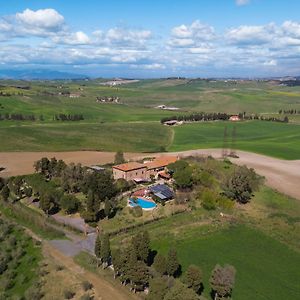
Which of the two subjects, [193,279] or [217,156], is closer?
[193,279]

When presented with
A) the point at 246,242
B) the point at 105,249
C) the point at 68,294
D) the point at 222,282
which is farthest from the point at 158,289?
the point at 246,242

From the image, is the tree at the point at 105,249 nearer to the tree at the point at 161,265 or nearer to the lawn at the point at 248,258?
the tree at the point at 161,265

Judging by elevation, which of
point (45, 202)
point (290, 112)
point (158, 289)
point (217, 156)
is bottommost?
point (290, 112)

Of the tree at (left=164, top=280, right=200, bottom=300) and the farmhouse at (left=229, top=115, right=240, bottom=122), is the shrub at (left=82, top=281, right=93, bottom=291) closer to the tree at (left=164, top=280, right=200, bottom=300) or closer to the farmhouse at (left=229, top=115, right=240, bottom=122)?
the tree at (left=164, top=280, right=200, bottom=300)

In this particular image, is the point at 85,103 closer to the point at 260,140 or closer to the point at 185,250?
the point at 260,140

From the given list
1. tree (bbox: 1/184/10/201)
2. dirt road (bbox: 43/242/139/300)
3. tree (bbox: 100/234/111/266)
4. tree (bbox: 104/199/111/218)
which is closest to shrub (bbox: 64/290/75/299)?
dirt road (bbox: 43/242/139/300)

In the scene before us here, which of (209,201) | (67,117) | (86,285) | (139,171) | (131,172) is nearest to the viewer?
(86,285)

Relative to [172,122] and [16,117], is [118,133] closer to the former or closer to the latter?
[172,122]

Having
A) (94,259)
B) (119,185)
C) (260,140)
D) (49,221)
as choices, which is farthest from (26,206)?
(260,140)
